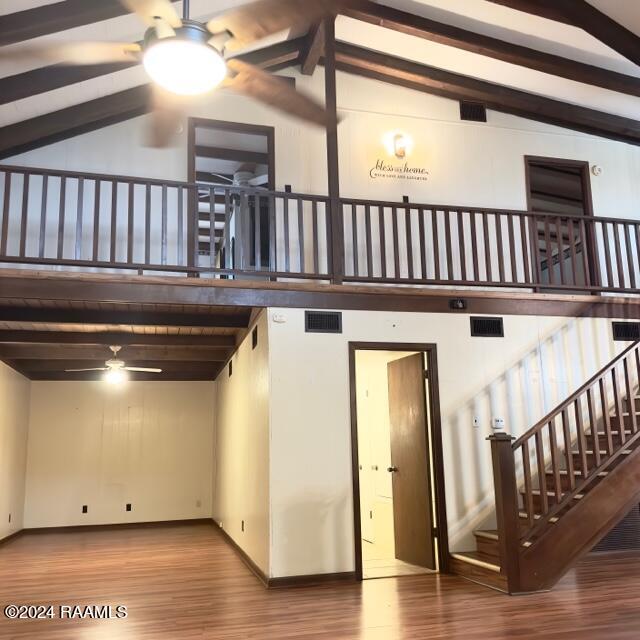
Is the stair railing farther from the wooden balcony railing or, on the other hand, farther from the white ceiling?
the white ceiling

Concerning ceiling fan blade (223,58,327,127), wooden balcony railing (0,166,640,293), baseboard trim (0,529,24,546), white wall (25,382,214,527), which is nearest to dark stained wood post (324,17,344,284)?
wooden balcony railing (0,166,640,293)

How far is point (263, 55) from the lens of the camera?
24.4ft

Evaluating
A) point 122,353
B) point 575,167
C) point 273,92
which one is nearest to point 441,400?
point 273,92

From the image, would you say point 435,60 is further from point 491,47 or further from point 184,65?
point 184,65

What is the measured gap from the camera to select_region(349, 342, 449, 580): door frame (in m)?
5.68

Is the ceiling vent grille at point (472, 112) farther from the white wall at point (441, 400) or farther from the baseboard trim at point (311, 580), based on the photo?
the baseboard trim at point (311, 580)

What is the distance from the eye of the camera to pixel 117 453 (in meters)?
10.5

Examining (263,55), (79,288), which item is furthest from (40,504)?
(263,55)

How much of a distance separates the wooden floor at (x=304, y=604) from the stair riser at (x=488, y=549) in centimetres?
34

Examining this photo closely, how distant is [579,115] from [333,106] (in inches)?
150

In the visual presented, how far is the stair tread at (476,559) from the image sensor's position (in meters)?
5.16

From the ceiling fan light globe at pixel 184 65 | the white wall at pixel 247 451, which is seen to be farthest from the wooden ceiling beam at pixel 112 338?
the ceiling fan light globe at pixel 184 65

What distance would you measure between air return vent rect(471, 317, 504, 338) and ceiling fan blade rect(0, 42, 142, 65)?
422 cm

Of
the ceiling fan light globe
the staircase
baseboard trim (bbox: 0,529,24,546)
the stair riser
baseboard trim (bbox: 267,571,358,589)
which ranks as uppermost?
the ceiling fan light globe
